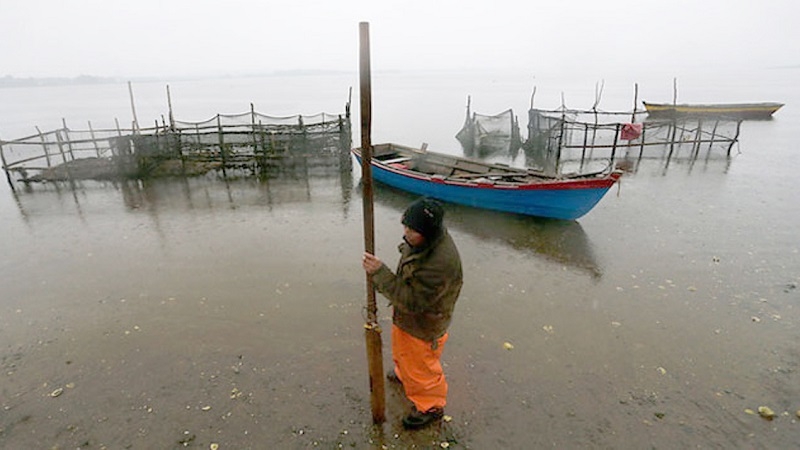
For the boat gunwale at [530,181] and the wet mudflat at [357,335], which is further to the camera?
the boat gunwale at [530,181]

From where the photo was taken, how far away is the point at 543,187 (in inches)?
389

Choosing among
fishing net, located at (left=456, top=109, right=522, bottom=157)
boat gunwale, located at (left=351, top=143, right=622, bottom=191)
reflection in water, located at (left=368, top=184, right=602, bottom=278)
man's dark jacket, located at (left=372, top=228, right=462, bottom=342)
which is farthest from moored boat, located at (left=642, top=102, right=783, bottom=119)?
man's dark jacket, located at (left=372, top=228, right=462, bottom=342)

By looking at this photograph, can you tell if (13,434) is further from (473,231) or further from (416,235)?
(473,231)

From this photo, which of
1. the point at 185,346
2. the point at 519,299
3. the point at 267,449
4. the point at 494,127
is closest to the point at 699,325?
the point at 519,299

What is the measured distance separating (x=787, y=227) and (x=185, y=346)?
1275 centimetres

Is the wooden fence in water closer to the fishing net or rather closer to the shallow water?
the shallow water

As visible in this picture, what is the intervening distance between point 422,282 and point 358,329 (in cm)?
287

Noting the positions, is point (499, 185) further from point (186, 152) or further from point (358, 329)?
point (186, 152)

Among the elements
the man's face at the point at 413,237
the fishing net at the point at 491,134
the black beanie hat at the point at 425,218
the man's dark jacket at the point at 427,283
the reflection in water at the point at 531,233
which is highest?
the black beanie hat at the point at 425,218

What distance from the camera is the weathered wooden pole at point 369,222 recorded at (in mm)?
3039

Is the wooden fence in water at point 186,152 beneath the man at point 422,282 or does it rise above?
beneath

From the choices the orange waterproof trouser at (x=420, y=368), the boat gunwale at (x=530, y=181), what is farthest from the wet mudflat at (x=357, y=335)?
the boat gunwale at (x=530, y=181)

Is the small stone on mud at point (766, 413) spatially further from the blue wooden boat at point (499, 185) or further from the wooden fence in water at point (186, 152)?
the wooden fence in water at point (186, 152)

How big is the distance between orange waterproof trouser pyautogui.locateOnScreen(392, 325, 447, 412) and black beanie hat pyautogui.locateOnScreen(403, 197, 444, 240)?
1.00 metres
